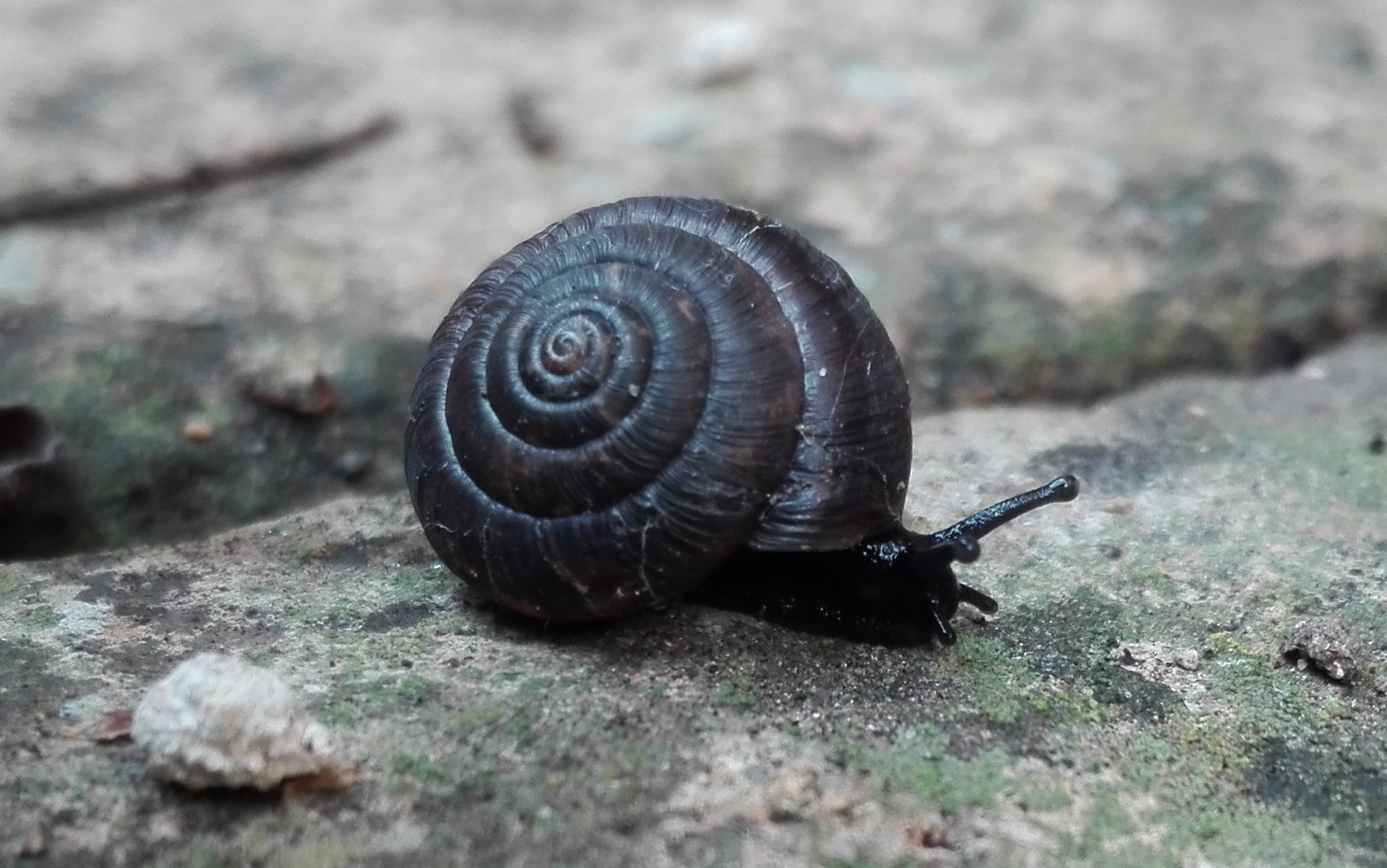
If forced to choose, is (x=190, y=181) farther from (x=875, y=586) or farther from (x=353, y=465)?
(x=875, y=586)

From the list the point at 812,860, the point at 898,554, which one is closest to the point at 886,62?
the point at 898,554

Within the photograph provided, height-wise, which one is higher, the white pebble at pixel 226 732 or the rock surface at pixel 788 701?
the white pebble at pixel 226 732

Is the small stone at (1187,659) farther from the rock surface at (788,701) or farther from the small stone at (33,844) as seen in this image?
the small stone at (33,844)

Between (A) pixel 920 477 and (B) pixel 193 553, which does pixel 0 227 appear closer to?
(B) pixel 193 553

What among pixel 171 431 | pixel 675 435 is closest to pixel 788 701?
pixel 675 435

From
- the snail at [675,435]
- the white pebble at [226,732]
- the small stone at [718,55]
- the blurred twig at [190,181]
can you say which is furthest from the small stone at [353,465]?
the small stone at [718,55]

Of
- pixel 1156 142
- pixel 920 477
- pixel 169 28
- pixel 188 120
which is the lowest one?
pixel 920 477

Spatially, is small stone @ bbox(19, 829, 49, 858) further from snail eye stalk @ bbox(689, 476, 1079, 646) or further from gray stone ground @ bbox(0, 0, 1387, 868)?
snail eye stalk @ bbox(689, 476, 1079, 646)
